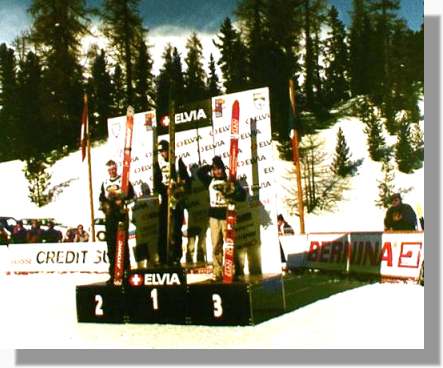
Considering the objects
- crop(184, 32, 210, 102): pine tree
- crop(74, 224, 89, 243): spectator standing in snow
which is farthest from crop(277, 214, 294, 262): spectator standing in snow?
crop(74, 224, 89, 243): spectator standing in snow

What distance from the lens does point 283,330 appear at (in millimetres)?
5137

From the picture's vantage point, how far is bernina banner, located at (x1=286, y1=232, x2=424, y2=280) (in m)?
7.14

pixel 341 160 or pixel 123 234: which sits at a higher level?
pixel 341 160

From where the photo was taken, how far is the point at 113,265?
20.0 feet

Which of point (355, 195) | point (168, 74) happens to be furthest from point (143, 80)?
point (355, 195)

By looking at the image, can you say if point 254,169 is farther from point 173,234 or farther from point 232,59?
point 232,59

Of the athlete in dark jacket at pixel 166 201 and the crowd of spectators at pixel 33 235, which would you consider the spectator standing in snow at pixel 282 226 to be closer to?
the athlete in dark jacket at pixel 166 201

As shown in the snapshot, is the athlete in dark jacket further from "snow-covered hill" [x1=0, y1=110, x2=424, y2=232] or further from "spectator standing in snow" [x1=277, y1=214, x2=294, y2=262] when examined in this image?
"snow-covered hill" [x1=0, y1=110, x2=424, y2=232]

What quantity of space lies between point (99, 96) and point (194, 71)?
2.76 meters

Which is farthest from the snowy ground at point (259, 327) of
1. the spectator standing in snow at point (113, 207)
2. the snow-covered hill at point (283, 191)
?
the snow-covered hill at point (283, 191)

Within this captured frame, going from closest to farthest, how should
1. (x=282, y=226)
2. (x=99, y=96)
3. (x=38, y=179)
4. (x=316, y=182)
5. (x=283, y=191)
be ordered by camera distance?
(x=282, y=226) → (x=38, y=179) → (x=99, y=96) → (x=316, y=182) → (x=283, y=191)

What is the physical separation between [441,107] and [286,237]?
183 inches

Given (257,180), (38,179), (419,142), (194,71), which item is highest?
(194,71)

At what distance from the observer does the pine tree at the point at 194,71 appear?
390 inches
